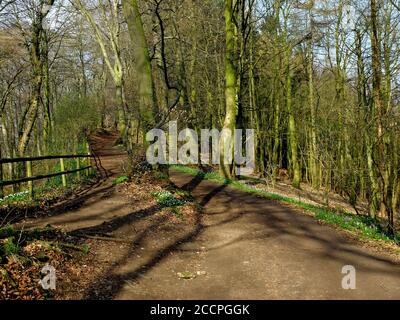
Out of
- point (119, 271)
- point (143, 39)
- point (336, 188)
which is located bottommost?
point (336, 188)

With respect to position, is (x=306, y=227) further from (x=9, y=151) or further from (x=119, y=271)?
(x=9, y=151)

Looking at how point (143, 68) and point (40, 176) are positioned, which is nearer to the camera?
point (40, 176)

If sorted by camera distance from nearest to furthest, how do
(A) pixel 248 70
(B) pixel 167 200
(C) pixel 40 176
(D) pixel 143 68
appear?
(C) pixel 40 176 → (B) pixel 167 200 → (D) pixel 143 68 → (A) pixel 248 70

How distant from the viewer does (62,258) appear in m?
6.31

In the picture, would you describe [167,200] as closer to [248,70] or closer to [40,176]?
[40,176]

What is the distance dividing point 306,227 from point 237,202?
3.19 meters

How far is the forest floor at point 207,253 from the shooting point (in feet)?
19.9

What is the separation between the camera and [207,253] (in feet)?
26.7

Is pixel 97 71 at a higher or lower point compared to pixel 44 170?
higher

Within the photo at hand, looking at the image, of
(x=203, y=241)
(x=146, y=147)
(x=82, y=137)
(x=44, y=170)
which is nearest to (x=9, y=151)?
(x=82, y=137)

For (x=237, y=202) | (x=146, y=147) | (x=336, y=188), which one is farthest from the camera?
(x=336, y=188)

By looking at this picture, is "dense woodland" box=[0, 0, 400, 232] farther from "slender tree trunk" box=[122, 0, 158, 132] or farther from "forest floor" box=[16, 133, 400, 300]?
"forest floor" box=[16, 133, 400, 300]

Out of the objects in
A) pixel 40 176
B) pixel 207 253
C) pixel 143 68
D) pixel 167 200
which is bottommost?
pixel 207 253

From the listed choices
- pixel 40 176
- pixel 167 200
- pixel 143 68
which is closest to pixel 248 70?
pixel 143 68
